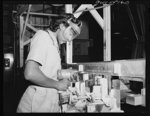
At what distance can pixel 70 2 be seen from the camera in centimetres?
216

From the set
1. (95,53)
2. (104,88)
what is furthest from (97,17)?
(104,88)

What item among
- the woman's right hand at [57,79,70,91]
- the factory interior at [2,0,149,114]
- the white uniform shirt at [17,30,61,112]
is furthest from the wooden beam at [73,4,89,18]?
the woman's right hand at [57,79,70,91]

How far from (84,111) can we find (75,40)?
77 cm

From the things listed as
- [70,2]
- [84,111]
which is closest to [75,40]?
[70,2]

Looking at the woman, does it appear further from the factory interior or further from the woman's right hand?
the factory interior

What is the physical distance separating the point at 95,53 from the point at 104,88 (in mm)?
448

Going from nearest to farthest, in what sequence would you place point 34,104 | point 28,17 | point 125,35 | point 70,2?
point 34,104
point 125,35
point 70,2
point 28,17

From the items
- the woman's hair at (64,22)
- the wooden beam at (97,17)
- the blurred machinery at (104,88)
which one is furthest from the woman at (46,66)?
the wooden beam at (97,17)

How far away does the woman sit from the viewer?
1.72 m

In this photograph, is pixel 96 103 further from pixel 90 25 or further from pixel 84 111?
pixel 90 25

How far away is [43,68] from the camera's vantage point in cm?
179

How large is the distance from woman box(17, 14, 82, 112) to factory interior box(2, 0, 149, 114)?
5.4 inches

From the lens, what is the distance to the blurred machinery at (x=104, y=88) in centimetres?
189

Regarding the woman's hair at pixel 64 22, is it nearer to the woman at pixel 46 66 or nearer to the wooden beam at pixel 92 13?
the woman at pixel 46 66
